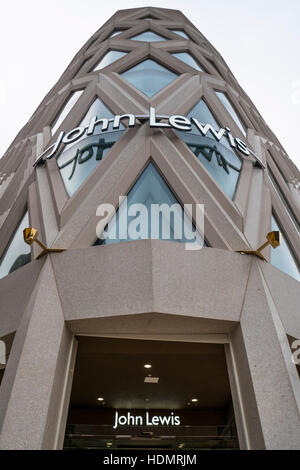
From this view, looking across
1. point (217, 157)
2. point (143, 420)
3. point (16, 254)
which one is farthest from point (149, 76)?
point (143, 420)

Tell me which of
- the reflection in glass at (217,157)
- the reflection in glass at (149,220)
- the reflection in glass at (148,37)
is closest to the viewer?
the reflection in glass at (149,220)

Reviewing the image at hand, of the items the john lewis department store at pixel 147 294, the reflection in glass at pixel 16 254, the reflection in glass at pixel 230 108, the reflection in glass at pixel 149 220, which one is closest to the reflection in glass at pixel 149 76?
the john lewis department store at pixel 147 294

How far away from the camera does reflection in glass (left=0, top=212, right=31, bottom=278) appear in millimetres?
11062

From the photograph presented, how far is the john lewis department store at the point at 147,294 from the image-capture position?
25.9ft

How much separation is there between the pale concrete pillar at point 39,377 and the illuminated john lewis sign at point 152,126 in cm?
560

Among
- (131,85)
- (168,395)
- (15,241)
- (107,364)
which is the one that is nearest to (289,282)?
(168,395)

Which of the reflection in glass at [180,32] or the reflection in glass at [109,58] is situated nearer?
the reflection in glass at [109,58]

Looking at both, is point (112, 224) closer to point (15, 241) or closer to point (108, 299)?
point (108, 299)

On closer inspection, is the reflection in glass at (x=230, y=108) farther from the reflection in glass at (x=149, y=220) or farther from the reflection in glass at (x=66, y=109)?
the reflection in glass at (x=149, y=220)

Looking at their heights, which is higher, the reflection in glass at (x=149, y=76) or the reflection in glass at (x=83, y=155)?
the reflection in glass at (x=149, y=76)

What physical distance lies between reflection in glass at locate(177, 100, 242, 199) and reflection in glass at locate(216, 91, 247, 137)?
11.2ft

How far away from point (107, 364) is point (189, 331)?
9.00ft

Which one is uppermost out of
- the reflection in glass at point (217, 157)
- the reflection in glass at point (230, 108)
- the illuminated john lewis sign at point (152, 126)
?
the reflection in glass at point (230, 108)
